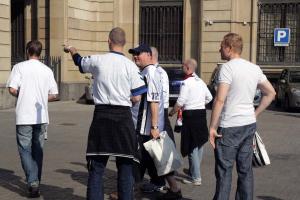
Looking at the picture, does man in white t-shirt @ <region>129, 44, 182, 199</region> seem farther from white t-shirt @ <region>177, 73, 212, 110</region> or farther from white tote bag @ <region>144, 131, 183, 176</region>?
white t-shirt @ <region>177, 73, 212, 110</region>

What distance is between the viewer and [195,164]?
7.66 metres

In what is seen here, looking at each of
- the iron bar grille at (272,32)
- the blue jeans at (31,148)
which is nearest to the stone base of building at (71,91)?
the iron bar grille at (272,32)

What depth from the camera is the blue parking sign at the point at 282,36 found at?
2384 cm

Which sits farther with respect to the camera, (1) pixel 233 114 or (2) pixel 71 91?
(2) pixel 71 91

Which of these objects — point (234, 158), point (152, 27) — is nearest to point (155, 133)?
point (234, 158)

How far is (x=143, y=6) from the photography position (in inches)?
1024

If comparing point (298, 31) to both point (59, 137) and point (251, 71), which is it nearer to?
point (59, 137)

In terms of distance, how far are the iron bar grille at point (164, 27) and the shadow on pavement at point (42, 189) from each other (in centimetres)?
1838

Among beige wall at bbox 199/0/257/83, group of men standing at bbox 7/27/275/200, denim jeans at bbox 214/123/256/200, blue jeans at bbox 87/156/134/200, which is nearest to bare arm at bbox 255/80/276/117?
group of men standing at bbox 7/27/275/200

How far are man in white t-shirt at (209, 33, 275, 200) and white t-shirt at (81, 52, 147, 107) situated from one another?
35.7 inches

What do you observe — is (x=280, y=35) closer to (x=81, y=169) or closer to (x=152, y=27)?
(x=152, y=27)

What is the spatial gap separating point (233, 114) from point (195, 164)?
2.32 metres

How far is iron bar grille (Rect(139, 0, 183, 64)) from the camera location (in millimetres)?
25594

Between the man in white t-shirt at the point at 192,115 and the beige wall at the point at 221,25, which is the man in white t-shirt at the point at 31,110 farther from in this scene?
the beige wall at the point at 221,25
